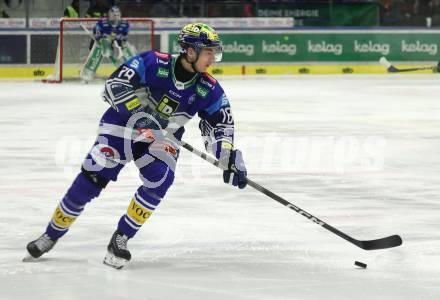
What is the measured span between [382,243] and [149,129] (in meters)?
1.40

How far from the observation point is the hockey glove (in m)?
5.64

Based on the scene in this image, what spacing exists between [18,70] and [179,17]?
3352 millimetres

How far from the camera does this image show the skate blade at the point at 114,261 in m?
5.54

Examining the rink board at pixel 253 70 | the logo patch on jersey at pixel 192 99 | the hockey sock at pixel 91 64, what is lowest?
the rink board at pixel 253 70

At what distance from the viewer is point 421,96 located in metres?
17.1

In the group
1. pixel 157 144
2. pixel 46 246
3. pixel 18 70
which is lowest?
pixel 18 70

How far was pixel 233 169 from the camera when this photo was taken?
564 cm

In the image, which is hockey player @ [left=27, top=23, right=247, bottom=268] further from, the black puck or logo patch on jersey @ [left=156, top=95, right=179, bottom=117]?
the black puck

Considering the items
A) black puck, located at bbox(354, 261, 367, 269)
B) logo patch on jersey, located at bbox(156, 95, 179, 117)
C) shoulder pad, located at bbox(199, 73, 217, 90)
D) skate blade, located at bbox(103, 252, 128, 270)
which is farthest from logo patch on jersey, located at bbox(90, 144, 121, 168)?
black puck, located at bbox(354, 261, 367, 269)

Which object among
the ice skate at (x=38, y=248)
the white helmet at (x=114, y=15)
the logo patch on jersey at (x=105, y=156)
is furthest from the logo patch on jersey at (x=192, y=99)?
the white helmet at (x=114, y=15)

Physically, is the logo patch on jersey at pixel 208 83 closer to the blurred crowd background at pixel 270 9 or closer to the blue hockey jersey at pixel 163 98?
the blue hockey jersey at pixel 163 98

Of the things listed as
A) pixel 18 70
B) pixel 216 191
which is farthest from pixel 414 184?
pixel 18 70

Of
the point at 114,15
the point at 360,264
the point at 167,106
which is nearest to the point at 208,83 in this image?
the point at 167,106

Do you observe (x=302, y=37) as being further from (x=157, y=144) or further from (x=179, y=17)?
(x=157, y=144)
